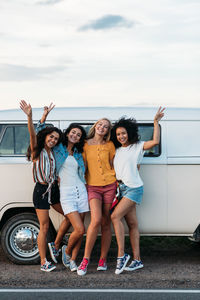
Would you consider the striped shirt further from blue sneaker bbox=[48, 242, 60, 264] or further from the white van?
blue sneaker bbox=[48, 242, 60, 264]

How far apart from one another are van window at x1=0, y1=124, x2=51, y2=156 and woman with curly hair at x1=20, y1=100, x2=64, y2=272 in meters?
0.34

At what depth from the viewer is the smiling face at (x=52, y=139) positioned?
21.6ft

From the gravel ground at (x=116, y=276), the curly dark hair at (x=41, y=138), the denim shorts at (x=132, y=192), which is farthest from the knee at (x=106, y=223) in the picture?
the curly dark hair at (x=41, y=138)

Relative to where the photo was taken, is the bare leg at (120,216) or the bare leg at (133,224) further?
the bare leg at (133,224)

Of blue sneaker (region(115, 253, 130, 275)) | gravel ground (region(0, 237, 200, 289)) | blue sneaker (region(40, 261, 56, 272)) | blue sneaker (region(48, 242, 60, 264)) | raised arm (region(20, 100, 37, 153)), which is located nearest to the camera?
gravel ground (region(0, 237, 200, 289))

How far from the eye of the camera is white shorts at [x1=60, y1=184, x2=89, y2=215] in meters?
6.61

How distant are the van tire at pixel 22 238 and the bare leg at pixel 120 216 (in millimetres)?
1098

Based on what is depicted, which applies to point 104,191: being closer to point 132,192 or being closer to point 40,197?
point 132,192

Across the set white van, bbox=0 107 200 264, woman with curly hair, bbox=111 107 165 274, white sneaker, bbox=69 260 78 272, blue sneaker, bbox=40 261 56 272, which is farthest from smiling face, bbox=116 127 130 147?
blue sneaker, bbox=40 261 56 272

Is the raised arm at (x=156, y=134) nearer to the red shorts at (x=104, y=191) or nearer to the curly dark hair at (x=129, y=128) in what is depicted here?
the curly dark hair at (x=129, y=128)

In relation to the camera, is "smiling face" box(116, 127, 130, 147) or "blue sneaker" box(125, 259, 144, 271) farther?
"blue sneaker" box(125, 259, 144, 271)

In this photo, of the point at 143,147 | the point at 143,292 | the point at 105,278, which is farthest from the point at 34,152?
the point at 143,292

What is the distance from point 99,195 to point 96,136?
0.82 metres

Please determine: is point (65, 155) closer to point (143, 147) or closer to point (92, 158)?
point (92, 158)
